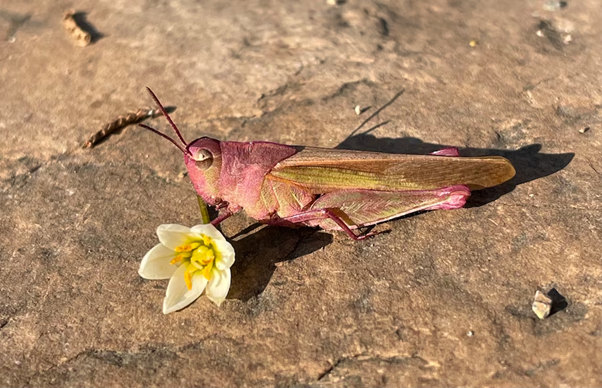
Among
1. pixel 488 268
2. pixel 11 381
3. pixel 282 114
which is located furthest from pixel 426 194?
pixel 11 381

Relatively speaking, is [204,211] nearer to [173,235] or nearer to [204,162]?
[204,162]

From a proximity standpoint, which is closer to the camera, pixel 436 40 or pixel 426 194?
pixel 426 194

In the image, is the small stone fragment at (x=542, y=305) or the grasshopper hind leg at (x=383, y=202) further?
the grasshopper hind leg at (x=383, y=202)

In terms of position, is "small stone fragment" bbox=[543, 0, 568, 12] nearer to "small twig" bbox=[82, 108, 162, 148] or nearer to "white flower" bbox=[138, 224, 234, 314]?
"small twig" bbox=[82, 108, 162, 148]

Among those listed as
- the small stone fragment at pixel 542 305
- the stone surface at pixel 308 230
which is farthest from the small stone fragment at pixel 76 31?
the small stone fragment at pixel 542 305

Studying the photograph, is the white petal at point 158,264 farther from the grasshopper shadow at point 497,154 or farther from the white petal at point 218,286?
the grasshopper shadow at point 497,154

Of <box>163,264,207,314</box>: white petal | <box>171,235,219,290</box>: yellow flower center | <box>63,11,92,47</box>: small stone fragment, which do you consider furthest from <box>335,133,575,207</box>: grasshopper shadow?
<box>63,11,92,47</box>: small stone fragment

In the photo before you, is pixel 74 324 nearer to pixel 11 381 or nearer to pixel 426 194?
pixel 11 381
